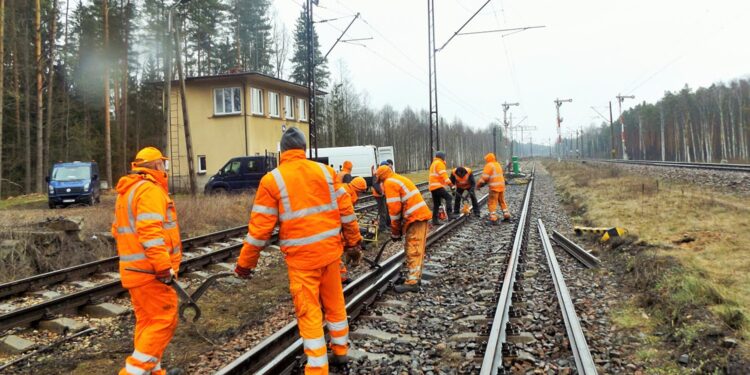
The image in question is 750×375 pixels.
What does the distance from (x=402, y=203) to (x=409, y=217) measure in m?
0.22

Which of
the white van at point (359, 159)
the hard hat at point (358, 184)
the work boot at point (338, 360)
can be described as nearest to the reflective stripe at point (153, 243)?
the work boot at point (338, 360)

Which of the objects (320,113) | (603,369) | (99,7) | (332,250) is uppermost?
(99,7)

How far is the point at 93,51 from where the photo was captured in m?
32.7

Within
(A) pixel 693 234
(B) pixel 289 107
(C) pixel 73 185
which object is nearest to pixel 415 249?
(A) pixel 693 234

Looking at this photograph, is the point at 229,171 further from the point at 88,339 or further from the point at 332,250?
the point at 332,250

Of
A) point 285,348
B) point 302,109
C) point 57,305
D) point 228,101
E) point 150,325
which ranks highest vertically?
point 302,109

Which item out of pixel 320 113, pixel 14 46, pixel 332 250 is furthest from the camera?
pixel 320 113

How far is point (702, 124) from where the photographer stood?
232ft

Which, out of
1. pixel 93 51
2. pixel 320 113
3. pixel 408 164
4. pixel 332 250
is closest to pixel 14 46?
pixel 93 51

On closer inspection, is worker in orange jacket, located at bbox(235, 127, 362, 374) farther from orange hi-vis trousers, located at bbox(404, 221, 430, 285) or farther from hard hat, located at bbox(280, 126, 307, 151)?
orange hi-vis trousers, located at bbox(404, 221, 430, 285)

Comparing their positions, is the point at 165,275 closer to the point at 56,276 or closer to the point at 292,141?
the point at 292,141

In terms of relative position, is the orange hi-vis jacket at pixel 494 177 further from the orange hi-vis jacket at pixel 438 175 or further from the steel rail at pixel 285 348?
the steel rail at pixel 285 348

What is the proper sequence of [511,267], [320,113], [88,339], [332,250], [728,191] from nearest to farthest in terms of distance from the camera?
[332,250], [88,339], [511,267], [728,191], [320,113]

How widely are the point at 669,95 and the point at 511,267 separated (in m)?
95.7
